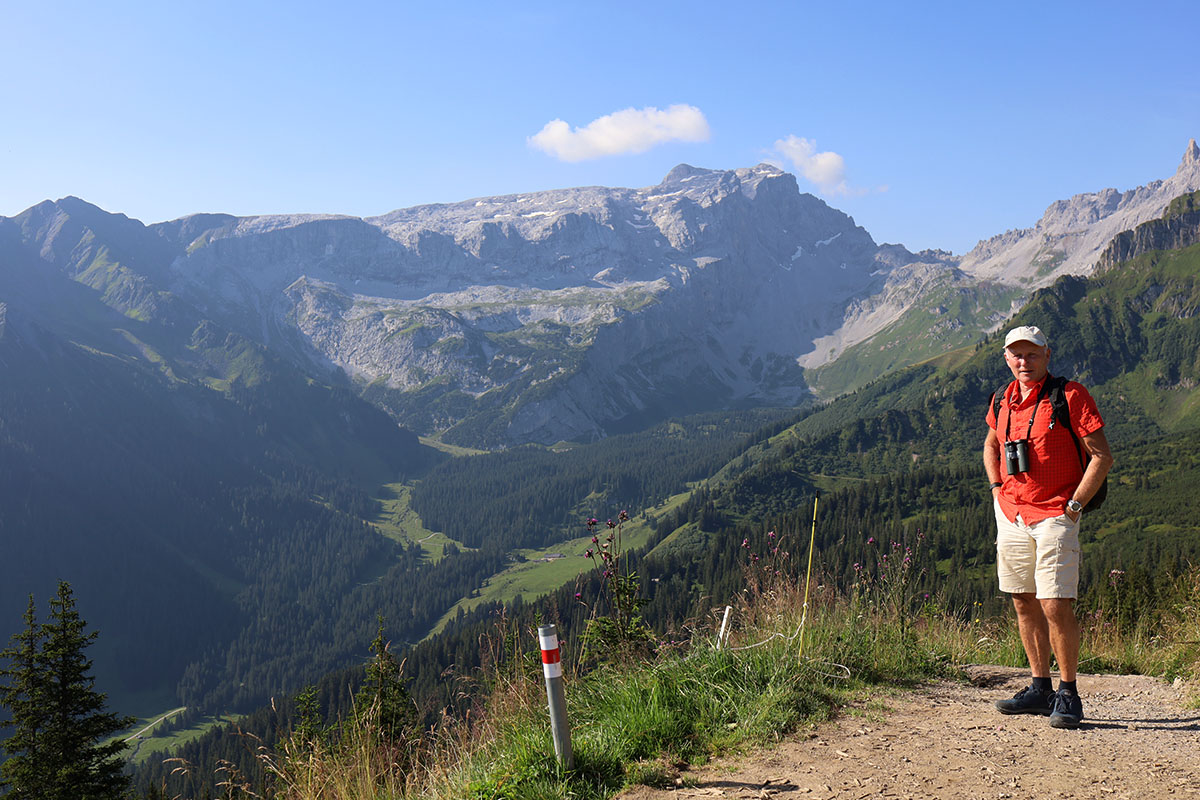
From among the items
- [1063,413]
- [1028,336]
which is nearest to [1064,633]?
[1063,413]

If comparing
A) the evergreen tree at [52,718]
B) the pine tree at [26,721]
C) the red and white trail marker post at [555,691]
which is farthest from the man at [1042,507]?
the pine tree at [26,721]

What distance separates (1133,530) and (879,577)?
497 feet

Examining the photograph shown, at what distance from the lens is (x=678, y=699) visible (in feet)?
24.3

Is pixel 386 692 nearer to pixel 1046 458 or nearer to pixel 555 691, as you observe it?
pixel 555 691

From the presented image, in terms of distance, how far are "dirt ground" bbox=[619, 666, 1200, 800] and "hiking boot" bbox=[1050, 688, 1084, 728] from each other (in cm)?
10

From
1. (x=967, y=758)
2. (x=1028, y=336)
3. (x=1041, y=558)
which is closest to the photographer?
(x=967, y=758)

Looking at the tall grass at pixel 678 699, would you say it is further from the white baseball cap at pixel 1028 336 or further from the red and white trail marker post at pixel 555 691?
the white baseball cap at pixel 1028 336

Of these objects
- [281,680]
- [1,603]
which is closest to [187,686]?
[281,680]

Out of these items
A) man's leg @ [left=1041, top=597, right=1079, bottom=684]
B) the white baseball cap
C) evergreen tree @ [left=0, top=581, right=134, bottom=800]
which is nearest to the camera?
man's leg @ [left=1041, top=597, right=1079, bottom=684]

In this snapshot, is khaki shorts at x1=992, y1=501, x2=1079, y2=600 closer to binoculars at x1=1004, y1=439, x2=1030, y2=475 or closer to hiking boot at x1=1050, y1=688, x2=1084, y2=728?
binoculars at x1=1004, y1=439, x2=1030, y2=475

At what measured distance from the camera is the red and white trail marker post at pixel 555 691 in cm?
575

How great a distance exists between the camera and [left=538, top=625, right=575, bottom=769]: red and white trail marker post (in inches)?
227

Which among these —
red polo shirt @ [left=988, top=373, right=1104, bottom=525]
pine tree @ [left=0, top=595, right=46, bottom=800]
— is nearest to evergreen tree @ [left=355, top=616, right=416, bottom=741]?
red polo shirt @ [left=988, top=373, right=1104, bottom=525]

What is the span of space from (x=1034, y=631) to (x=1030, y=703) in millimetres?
776
